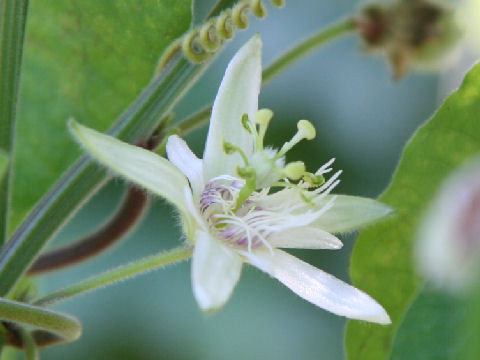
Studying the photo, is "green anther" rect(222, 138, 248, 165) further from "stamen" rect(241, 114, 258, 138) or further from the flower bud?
the flower bud

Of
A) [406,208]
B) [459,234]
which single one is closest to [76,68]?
[406,208]

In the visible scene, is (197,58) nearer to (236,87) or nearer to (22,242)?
→ (236,87)

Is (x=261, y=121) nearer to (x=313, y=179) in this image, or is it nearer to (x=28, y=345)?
(x=313, y=179)

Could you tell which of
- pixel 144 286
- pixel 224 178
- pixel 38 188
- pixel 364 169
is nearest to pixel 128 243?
pixel 144 286

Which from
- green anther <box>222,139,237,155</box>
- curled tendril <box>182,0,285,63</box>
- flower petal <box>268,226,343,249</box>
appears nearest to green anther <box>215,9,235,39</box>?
curled tendril <box>182,0,285,63</box>

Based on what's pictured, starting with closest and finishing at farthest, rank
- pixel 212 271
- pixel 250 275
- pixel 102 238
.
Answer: pixel 212 271, pixel 102 238, pixel 250 275

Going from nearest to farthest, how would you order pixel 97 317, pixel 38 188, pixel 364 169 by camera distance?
pixel 38 188, pixel 97 317, pixel 364 169

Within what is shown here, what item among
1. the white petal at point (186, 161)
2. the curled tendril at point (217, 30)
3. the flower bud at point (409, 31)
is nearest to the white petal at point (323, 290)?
the white petal at point (186, 161)
